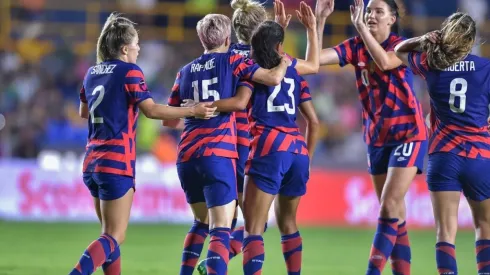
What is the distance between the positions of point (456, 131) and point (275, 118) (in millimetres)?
1437

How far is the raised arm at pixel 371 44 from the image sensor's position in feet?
25.9

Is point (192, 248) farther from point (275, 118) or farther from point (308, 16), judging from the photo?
point (308, 16)

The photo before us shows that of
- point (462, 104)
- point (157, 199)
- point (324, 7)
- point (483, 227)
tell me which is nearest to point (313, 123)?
point (324, 7)

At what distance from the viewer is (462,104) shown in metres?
7.24

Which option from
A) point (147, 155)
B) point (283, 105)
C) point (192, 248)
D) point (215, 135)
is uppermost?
point (283, 105)

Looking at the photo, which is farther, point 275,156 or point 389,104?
point 389,104

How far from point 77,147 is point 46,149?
0.57m

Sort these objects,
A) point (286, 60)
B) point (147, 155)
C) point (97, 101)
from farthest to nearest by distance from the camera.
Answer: point (147, 155) → point (286, 60) → point (97, 101)

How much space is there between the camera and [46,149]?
1745 centimetres

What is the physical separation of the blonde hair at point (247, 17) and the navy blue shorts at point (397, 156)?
1531 mm

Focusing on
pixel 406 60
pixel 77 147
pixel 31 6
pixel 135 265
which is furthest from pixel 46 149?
pixel 406 60

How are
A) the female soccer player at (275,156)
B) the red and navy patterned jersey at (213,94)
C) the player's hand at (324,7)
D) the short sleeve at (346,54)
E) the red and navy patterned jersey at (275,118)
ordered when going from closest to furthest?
the red and navy patterned jersey at (213,94) < the female soccer player at (275,156) < the red and navy patterned jersey at (275,118) < the player's hand at (324,7) < the short sleeve at (346,54)

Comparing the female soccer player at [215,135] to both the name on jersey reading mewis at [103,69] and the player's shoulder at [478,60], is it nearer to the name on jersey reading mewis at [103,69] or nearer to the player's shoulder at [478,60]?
the name on jersey reading mewis at [103,69]

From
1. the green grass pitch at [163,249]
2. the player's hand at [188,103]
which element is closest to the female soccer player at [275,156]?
the player's hand at [188,103]
